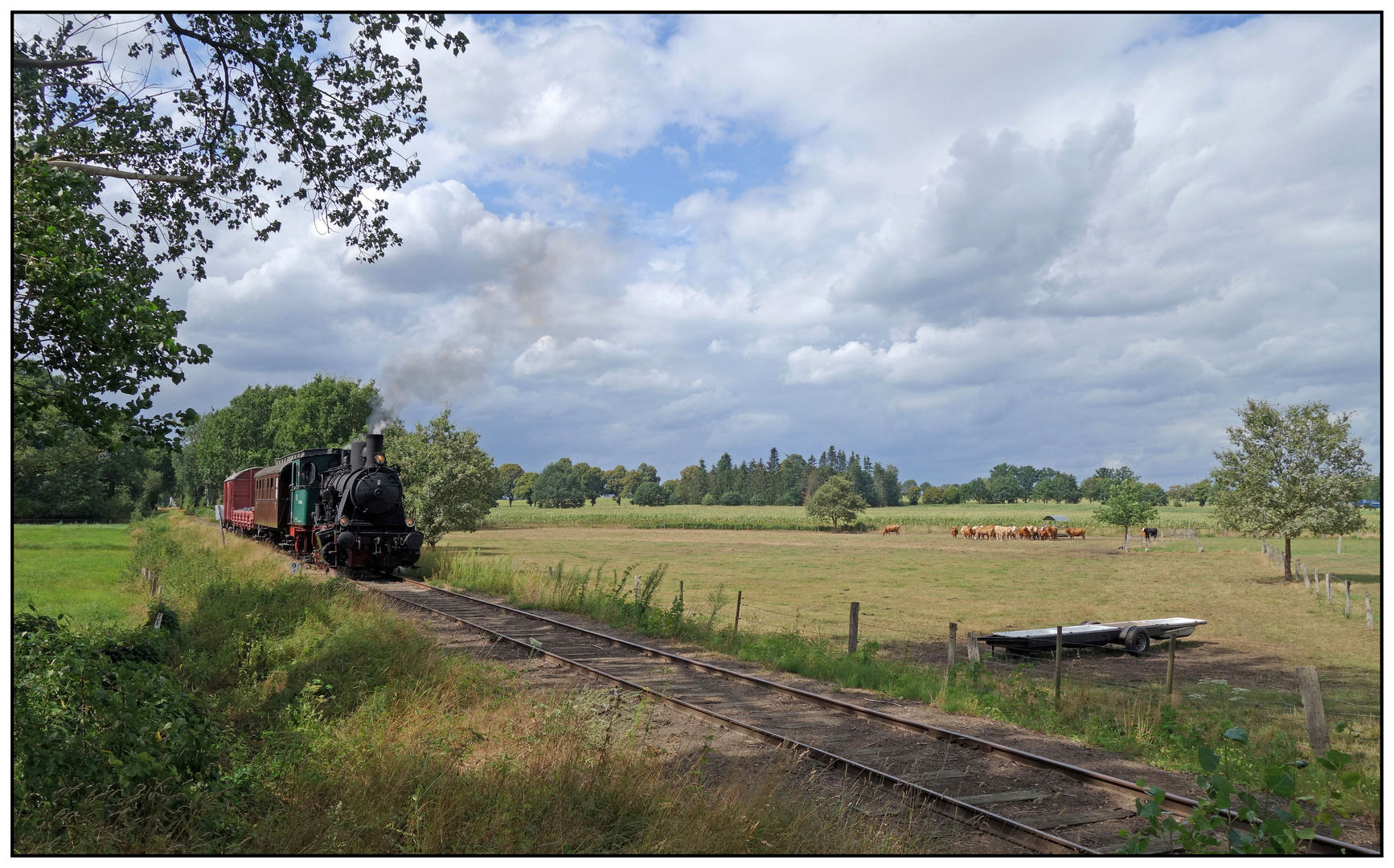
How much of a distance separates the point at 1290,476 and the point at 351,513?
3745cm

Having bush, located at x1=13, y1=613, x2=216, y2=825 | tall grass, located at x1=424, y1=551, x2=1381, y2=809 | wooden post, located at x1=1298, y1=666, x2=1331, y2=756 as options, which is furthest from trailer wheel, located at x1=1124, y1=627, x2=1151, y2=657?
bush, located at x1=13, y1=613, x2=216, y2=825

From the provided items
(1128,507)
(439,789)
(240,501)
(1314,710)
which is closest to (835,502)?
(1128,507)

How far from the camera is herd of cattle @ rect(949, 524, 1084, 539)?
3103 inches

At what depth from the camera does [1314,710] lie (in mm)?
9055

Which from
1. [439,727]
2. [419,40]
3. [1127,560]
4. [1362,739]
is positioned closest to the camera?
[439,727]

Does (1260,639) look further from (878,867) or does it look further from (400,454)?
(400,454)

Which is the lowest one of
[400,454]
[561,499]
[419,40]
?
[561,499]

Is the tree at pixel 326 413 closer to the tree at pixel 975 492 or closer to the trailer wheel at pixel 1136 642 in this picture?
the trailer wheel at pixel 1136 642

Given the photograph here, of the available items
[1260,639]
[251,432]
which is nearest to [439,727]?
[1260,639]

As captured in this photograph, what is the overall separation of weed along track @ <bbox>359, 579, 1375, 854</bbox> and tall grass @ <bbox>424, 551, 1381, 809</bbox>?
4.49 feet

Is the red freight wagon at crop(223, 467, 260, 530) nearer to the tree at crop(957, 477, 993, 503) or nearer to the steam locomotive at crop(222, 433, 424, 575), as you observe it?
the steam locomotive at crop(222, 433, 424, 575)

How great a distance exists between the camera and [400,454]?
107 ft

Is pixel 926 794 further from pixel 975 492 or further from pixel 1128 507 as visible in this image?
pixel 975 492

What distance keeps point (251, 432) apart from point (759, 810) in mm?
81438
